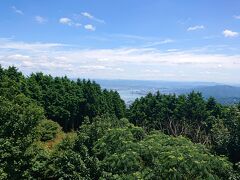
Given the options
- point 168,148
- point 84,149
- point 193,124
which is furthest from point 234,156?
point 193,124

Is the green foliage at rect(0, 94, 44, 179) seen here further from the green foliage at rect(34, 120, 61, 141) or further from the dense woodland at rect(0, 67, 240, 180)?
the green foliage at rect(34, 120, 61, 141)

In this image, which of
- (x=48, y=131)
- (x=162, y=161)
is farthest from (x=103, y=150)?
(x=48, y=131)

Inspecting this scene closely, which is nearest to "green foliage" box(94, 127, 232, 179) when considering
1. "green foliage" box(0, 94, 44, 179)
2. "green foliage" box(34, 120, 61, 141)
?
"green foliage" box(0, 94, 44, 179)

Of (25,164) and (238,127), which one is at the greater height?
(238,127)

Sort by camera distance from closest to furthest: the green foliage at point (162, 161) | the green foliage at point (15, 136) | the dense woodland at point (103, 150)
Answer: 1. the green foliage at point (162, 161)
2. the dense woodland at point (103, 150)
3. the green foliage at point (15, 136)

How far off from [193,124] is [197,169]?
44.6 meters

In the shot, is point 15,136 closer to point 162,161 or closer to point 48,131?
point 162,161

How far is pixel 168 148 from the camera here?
18.8m

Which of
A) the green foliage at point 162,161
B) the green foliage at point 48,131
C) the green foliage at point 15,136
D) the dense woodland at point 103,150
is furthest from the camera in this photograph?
the green foliage at point 48,131

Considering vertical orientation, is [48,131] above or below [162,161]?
below

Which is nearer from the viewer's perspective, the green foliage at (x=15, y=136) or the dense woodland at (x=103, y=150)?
the dense woodland at (x=103, y=150)

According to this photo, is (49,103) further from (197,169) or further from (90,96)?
(197,169)

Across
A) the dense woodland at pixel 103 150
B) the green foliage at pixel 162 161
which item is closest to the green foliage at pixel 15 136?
the dense woodland at pixel 103 150

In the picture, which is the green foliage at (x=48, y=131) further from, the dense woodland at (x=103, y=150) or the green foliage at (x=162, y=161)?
the green foliage at (x=162, y=161)
